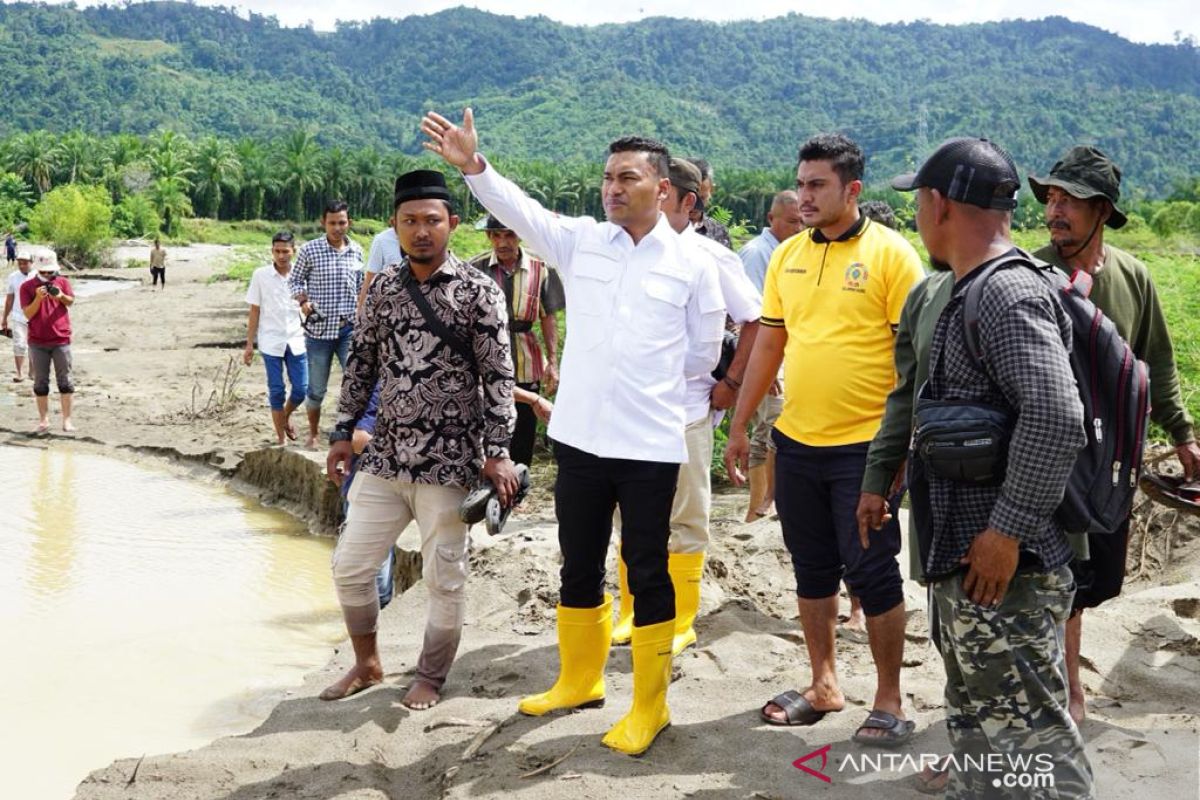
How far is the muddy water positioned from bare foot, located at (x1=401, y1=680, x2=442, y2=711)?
Result: 3.13ft

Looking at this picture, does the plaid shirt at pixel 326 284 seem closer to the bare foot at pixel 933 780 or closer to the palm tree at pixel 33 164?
the bare foot at pixel 933 780

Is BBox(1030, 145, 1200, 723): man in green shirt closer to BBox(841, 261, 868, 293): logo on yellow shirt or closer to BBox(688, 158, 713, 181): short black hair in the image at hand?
BBox(841, 261, 868, 293): logo on yellow shirt

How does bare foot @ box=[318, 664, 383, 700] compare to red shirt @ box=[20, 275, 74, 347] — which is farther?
red shirt @ box=[20, 275, 74, 347]

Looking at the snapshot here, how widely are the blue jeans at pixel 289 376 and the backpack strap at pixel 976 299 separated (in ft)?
25.4

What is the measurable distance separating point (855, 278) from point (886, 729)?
144 centimetres

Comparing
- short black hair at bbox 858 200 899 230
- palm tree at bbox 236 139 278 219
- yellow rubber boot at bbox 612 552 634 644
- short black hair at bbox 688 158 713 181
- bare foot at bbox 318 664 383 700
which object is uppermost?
palm tree at bbox 236 139 278 219

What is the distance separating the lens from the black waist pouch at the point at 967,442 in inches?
101

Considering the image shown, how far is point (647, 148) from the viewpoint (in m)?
3.92

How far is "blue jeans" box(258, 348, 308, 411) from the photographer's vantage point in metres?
9.73

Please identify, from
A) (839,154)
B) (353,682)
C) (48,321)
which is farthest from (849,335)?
(48,321)

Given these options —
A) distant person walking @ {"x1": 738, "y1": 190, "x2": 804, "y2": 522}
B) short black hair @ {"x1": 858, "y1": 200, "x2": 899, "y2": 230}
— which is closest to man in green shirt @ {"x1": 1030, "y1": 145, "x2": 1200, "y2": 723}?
short black hair @ {"x1": 858, "y1": 200, "x2": 899, "y2": 230}

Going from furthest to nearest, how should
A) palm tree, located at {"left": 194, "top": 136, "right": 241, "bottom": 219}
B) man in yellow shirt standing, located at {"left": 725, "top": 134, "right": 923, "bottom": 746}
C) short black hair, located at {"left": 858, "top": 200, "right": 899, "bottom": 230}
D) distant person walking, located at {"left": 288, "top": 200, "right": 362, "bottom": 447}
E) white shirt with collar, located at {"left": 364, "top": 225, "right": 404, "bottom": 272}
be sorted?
1. palm tree, located at {"left": 194, "top": 136, "right": 241, "bottom": 219}
2. distant person walking, located at {"left": 288, "top": 200, "right": 362, "bottom": 447}
3. white shirt with collar, located at {"left": 364, "top": 225, "right": 404, "bottom": 272}
4. short black hair, located at {"left": 858, "top": 200, "right": 899, "bottom": 230}
5. man in yellow shirt standing, located at {"left": 725, "top": 134, "right": 923, "bottom": 746}

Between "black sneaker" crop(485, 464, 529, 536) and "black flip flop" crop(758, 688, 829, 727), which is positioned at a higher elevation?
"black sneaker" crop(485, 464, 529, 536)

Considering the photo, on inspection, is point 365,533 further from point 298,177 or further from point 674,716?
point 298,177
